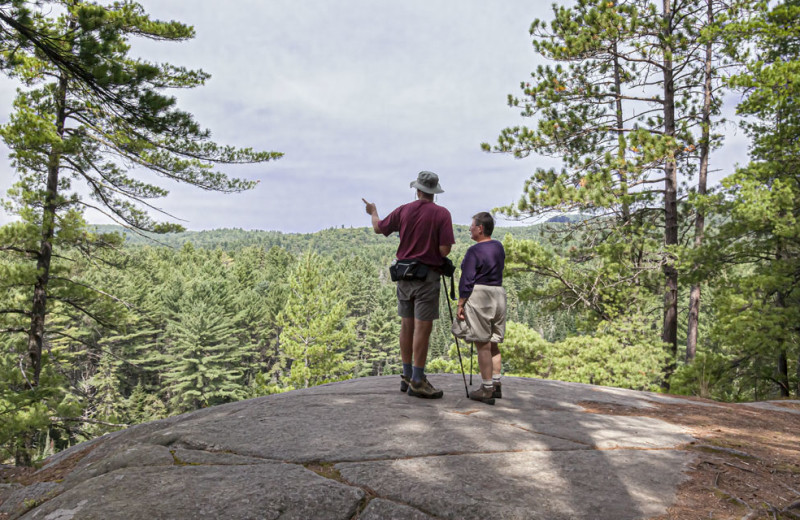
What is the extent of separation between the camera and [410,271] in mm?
4277

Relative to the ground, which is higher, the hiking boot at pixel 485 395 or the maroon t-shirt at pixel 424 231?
the maroon t-shirt at pixel 424 231

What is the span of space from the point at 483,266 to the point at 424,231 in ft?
2.27

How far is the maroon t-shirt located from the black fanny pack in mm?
58

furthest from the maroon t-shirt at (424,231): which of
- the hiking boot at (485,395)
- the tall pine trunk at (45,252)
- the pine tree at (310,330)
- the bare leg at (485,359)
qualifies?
the pine tree at (310,330)

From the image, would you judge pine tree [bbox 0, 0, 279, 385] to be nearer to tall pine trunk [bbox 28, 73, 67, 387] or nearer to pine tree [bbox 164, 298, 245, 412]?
tall pine trunk [bbox 28, 73, 67, 387]

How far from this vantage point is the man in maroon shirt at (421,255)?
14.1ft

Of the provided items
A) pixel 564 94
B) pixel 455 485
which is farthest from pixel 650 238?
pixel 455 485

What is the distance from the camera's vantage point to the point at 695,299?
46.8ft

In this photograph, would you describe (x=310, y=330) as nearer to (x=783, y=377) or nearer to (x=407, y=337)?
(x=783, y=377)

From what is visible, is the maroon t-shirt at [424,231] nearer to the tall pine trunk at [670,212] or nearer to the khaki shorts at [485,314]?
the khaki shorts at [485,314]

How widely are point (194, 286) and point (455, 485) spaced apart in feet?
144

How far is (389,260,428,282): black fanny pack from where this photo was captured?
4281mm

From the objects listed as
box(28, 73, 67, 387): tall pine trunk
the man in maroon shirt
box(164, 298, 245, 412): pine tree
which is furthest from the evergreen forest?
box(164, 298, 245, 412): pine tree

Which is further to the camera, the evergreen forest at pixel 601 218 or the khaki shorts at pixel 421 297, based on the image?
the evergreen forest at pixel 601 218
